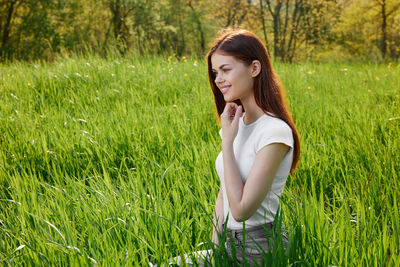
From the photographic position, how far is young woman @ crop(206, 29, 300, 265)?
145 cm

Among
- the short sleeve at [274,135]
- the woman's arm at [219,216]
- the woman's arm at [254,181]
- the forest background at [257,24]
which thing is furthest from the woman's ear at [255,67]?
the forest background at [257,24]

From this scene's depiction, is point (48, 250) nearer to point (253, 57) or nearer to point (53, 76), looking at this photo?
point (253, 57)

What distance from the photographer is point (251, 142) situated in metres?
1.57

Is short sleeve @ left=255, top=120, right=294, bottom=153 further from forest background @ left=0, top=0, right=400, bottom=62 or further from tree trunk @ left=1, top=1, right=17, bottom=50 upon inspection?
tree trunk @ left=1, top=1, right=17, bottom=50

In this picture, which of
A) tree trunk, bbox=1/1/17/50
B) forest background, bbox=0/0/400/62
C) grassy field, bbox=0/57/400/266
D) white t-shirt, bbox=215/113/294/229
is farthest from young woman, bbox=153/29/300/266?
tree trunk, bbox=1/1/17/50

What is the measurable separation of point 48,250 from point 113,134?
179cm

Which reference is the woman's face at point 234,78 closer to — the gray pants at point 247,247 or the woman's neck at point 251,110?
the woman's neck at point 251,110

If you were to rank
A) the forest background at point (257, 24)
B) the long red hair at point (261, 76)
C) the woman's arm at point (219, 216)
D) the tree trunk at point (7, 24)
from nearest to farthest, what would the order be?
the long red hair at point (261, 76) < the woman's arm at point (219, 216) < the forest background at point (257, 24) < the tree trunk at point (7, 24)

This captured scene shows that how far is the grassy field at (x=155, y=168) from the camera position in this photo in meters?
1.71

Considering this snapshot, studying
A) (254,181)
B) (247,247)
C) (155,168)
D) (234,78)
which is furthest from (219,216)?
(155,168)

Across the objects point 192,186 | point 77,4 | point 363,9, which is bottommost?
point 192,186

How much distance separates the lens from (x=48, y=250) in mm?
1750

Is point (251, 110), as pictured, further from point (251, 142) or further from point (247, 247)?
point (247, 247)

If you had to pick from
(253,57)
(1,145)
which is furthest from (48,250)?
(1,145)
